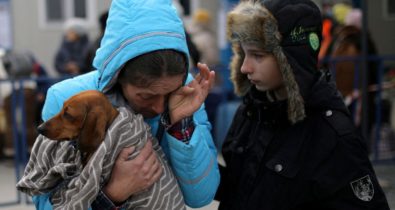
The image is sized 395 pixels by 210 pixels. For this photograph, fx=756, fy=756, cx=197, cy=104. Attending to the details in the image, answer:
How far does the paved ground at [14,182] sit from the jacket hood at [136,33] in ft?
5.57

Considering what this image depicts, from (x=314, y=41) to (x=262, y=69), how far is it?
7.9 inches

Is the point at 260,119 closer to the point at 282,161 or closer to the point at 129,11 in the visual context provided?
the point at 282,161

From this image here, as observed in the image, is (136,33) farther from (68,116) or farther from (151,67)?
(68,116)

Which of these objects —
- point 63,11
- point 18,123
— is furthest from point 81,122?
point 63,11

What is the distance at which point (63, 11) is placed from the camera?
1678 cm

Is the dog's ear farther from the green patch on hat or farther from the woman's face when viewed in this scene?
the green patch on hat

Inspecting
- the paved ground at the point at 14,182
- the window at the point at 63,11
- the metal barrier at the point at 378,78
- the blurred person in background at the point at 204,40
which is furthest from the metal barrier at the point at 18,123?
the window at the point at 63,11

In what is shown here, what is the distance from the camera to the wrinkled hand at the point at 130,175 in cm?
222

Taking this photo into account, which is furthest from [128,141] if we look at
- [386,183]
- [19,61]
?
[19,61]

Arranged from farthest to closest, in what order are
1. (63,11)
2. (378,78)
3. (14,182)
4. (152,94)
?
(63,11) < (14,182) < (378,78) < (152,94)

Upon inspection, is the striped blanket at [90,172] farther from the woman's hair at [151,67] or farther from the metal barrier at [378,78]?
the metal barrier at [378,78]

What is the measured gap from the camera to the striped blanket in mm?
2148

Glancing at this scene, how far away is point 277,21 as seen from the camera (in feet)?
8.35

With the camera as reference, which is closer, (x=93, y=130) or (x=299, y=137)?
(x=93, y=130)
